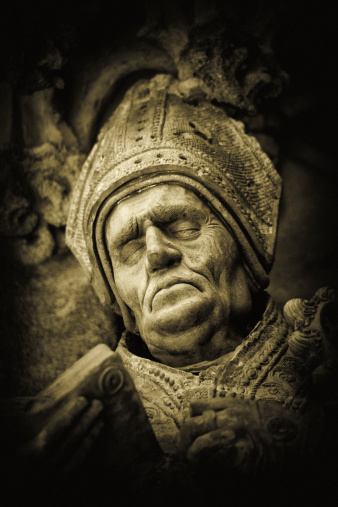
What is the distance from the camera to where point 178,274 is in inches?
73.1

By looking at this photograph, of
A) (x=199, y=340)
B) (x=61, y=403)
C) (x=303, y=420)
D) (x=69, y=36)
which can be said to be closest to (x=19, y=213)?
(x=69, y=36)

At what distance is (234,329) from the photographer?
197 cm

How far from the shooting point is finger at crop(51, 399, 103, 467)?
119 centimetres

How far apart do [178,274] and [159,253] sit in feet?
0.40

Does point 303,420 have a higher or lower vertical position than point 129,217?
lower

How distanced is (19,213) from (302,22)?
6.54 ft

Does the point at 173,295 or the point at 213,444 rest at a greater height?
the point at 173,295

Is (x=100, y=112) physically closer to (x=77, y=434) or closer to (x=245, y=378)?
(x=245, y=378)

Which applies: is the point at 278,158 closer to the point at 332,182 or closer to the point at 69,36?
the point at 332,182

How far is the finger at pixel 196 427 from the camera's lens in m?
1.32

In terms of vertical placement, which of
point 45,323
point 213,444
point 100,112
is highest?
point 100,112

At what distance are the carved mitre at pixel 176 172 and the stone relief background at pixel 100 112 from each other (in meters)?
0.21

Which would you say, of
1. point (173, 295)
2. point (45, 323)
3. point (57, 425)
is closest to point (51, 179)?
point (45, 323)

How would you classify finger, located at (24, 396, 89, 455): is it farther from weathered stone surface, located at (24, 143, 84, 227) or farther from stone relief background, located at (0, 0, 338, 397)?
weathered stone surface, located at (24, 143, 84, 227)
